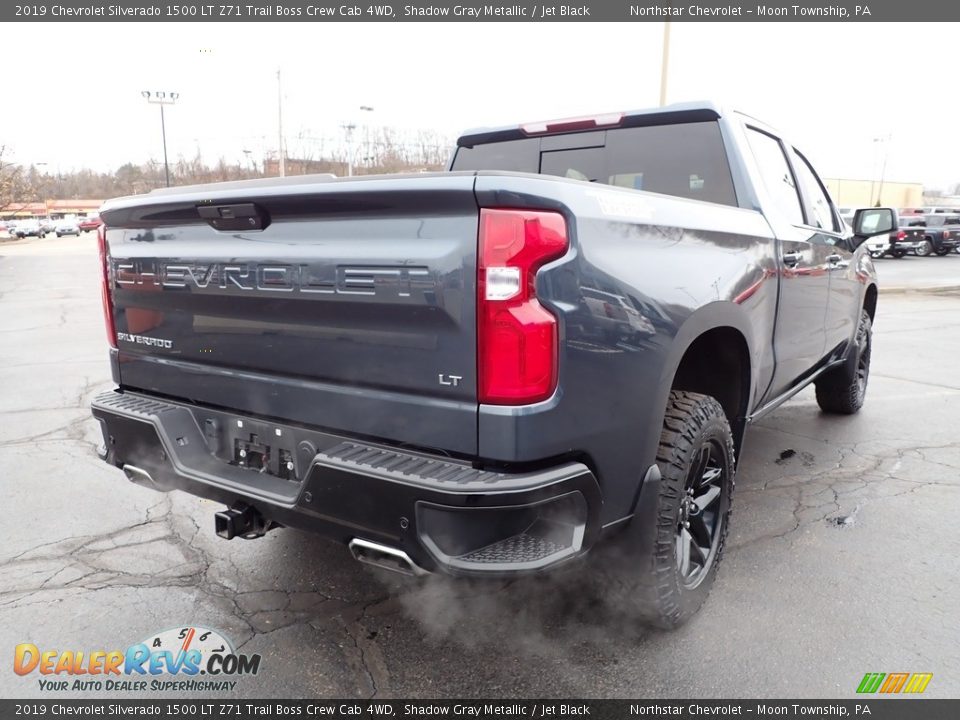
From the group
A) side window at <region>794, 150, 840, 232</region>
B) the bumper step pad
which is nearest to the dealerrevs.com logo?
the bumper step pad

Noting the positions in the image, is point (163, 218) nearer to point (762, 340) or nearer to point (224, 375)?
point (224, 375)

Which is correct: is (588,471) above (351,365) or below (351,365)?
below

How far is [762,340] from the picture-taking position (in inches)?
125

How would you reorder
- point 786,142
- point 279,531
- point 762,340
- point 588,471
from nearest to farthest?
point 588,471 → point 762,340 → point 279,531 → point 786,142

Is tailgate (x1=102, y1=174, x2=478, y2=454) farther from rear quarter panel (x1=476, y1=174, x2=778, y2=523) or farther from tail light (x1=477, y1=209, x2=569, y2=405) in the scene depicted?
rear quarter panel (x1=476, y1=174, x2=778, y2=523)

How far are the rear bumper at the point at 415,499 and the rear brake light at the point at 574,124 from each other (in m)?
2.19

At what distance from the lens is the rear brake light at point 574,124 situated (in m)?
3.56

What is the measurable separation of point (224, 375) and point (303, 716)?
1206 millimetres

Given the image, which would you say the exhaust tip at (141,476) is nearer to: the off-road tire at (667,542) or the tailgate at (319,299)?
the tailgate at (319,299)

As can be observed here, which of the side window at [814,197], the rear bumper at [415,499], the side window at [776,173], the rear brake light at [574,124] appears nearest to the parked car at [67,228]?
the rear brake light at [574,124]

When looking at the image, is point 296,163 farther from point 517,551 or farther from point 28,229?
point 517,551

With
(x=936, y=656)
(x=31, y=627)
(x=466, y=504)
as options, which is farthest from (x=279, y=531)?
(x=936, y=656)

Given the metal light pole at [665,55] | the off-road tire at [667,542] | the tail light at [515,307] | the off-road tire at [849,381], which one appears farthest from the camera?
the metal light pole at [665,55]

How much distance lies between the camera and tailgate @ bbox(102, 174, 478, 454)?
1.96m
